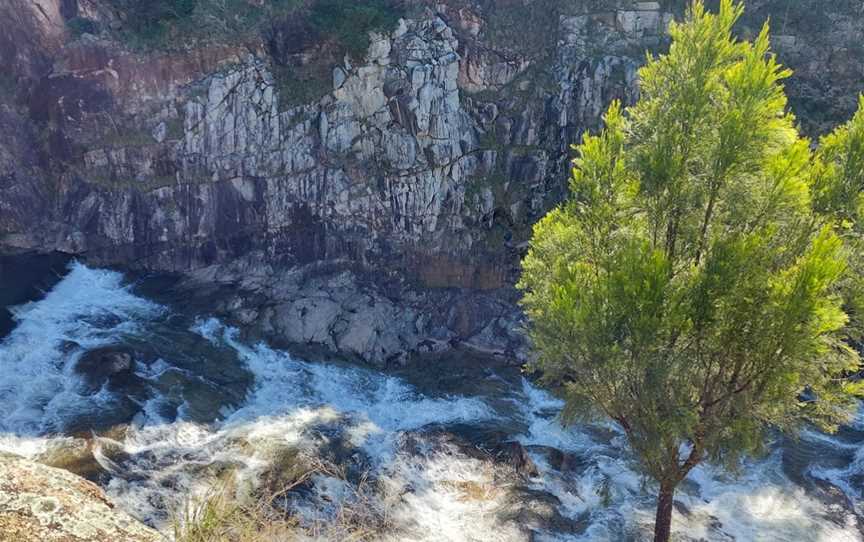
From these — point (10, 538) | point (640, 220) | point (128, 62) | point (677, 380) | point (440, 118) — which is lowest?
point (677, 380)

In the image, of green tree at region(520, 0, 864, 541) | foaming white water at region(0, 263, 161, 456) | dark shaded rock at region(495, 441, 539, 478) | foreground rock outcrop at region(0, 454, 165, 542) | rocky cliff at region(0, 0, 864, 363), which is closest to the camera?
foreground rock outcrop at region(0, 454, 165, 542)

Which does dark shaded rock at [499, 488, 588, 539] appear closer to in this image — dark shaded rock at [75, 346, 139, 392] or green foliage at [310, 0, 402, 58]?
dark shaded rock at [75, 346, 139, 392]

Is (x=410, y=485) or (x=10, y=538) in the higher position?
(x=10, y=538)

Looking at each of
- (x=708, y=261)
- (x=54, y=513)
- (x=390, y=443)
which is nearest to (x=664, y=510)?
(x=708, y=261)

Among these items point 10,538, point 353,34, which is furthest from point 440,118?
point 10,538

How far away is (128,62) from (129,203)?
624 cm

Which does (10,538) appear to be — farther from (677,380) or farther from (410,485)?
(410,485)

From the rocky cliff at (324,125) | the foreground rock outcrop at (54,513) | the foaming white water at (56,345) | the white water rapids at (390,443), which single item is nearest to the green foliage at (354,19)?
the rocky cliff at (324,125)

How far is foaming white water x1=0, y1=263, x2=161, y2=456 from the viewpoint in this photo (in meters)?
18.6

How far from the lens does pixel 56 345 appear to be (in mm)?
22859

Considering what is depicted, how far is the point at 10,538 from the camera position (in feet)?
14.3

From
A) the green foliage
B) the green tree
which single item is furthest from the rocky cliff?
the green tree

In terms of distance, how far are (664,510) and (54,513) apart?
1217 centimetres

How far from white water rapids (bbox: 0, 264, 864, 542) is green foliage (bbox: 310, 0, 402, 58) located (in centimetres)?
1370
